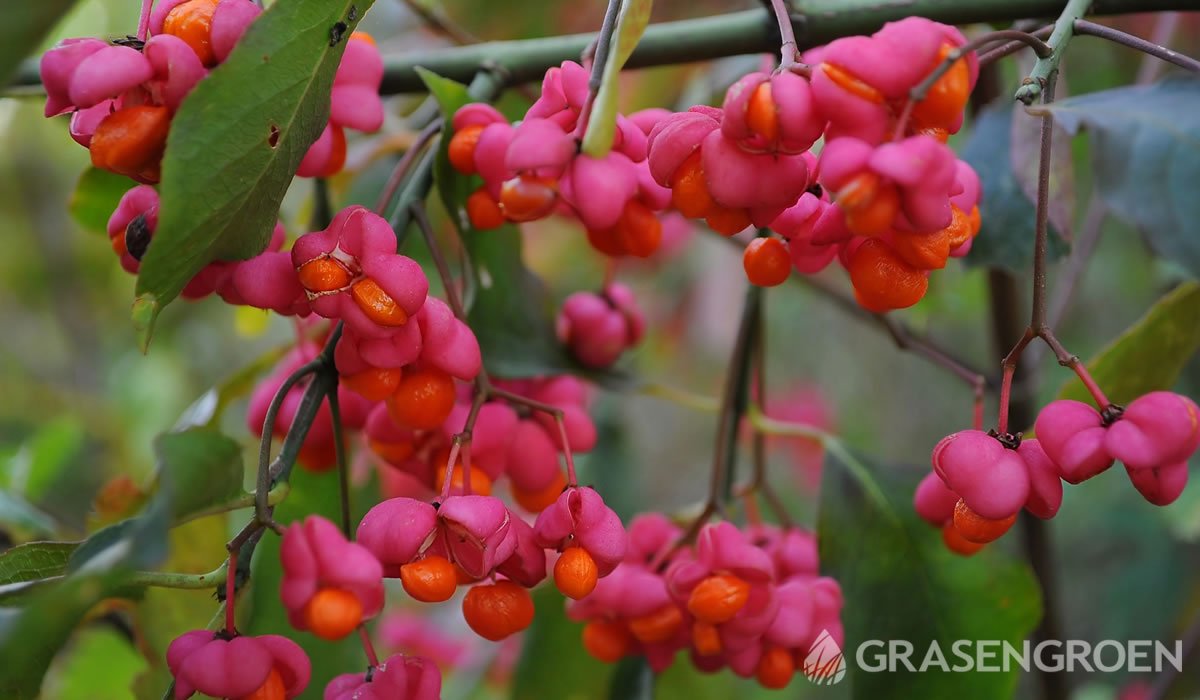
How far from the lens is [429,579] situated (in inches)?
16.3

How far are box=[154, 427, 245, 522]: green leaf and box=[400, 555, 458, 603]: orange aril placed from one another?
80 millimetres

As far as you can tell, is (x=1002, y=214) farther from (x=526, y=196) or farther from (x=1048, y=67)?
(x=526, y=196)

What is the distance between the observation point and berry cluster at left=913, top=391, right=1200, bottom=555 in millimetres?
413

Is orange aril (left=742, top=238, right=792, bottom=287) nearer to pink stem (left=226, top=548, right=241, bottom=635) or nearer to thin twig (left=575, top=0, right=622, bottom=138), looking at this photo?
thin twig (left=575, top=0, right=622, bottom=138)

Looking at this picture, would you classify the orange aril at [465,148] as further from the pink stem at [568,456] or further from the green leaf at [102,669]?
the green leaf at [102,669]

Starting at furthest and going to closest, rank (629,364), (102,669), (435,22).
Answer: (102,669)
(629,364)
(435,22)

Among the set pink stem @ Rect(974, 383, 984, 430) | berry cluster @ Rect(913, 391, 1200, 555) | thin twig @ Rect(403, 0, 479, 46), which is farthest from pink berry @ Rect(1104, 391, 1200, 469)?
thin twig @ Rect(403, 0, 479, 46)

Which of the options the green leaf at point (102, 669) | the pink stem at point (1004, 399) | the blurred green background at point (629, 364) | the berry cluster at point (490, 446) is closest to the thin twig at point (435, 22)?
the blurred green background at point (629, 364)

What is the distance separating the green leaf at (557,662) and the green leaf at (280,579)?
17cm

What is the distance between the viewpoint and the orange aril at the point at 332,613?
1.29 feet

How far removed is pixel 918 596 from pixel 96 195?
57 cm

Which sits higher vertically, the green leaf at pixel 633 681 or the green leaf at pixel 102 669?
the green leaf at pixel 633 681

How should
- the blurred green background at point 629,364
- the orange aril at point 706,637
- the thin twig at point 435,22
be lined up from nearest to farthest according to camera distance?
the orange aril at point 706,637
the thin twig at point 435,22
the blurred green background at point 629,364

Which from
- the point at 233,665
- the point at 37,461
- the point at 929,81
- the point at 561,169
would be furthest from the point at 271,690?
the point at 37,461
